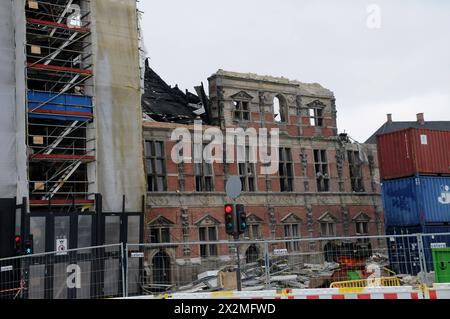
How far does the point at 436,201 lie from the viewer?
25.6 meters

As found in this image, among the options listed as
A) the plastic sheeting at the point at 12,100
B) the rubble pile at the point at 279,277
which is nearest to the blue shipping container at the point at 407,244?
the rubble pile at the point at 279,277

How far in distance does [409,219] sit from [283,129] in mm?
9377

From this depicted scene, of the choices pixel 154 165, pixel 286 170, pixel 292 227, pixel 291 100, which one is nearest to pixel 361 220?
pixel 292 227

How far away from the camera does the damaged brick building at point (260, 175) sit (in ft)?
88.9

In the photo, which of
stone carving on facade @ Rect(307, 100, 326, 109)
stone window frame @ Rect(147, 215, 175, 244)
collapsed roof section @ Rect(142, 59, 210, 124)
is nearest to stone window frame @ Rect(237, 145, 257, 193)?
collapsed roof section @ Rect(142, 59, 210, 124)

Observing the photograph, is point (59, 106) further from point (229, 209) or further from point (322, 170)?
point (322, 170)

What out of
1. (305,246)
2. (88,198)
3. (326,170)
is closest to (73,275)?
(88,198)

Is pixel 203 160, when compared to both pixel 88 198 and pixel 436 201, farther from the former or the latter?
pixel 436 201

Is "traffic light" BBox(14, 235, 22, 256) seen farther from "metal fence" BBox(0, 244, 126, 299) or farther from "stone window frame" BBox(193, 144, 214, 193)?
"stone window frame" BBox(193, 144, 214, 193)

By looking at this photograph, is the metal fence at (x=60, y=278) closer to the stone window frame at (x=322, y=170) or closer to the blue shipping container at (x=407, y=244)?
the blue shipping container at (x=407, y=244)

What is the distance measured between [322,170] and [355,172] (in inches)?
116

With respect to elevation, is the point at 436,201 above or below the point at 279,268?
above

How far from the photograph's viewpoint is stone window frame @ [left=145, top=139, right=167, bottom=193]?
87.9 ft

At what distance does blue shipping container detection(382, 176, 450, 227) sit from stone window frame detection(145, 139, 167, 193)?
11.3 m
